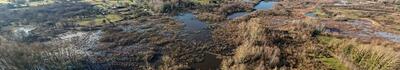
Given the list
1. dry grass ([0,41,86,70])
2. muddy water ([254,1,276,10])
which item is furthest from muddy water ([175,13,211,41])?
dry grass ([0,41,86,70])

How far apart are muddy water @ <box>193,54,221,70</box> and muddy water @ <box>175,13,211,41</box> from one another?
1029cm

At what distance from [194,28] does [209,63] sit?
20660mm

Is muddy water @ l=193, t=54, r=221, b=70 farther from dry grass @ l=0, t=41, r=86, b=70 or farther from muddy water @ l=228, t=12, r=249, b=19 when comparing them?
muddy water @ l=228, t=12, r=249, b=19

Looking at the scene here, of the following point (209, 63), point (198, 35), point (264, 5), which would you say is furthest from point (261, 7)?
point (209, 63)

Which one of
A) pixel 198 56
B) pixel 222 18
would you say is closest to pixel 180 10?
pixel 222 18

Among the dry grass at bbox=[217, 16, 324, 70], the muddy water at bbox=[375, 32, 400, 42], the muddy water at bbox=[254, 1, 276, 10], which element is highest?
the muddy water at bbox=[254, 1, 276, 10]

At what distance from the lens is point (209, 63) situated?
167 ft

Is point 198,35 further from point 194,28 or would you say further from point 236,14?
point 236,14

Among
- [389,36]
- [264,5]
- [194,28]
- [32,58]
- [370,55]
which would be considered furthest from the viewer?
[264,5]

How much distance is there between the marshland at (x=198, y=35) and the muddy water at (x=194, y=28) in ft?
0.64

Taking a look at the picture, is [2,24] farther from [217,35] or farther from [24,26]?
[217,35]

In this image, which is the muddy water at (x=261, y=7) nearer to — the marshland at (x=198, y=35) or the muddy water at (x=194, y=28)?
the marshland at (x=198, y=35)

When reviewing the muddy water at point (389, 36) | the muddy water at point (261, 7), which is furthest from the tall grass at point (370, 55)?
the muddy water at point (261, 7)

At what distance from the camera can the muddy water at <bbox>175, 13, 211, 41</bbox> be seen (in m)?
64.4
